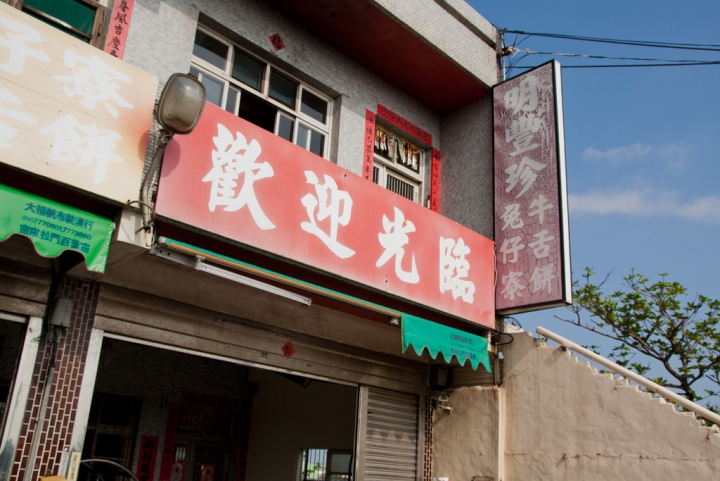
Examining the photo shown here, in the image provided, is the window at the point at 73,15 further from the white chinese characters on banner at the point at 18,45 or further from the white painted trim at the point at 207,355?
the white painted trim at the point at 207,355

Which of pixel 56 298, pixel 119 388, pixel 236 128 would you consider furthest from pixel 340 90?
pixel 119 388

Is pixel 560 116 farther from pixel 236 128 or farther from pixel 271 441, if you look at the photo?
pixel 271 441

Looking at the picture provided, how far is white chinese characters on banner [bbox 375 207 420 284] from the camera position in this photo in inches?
275

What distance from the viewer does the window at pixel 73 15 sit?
572 cm

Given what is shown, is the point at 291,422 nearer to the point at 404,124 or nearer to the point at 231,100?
the point at 404,124

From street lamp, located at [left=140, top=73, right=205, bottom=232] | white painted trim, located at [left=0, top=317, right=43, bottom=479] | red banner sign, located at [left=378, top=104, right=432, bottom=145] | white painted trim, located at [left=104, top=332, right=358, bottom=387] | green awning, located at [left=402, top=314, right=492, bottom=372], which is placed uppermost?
red banner sign, located at [left=378, top=104, right=432, bottom=145]

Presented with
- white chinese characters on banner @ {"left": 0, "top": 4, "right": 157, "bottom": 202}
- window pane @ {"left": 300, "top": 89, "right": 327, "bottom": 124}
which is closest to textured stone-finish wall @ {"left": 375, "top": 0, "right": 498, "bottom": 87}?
window pane @ {"left": 300, "top": 89, "right": 327, "bottom": 124}

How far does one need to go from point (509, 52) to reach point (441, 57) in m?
1.59

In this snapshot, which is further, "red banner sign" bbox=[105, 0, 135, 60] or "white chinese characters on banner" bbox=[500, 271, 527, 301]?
"white chinese characters on banner" bbox=[500, 271, 527, 301]

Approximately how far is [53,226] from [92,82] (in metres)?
1.28

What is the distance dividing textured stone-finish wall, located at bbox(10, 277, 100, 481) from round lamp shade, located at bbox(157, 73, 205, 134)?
1.78m

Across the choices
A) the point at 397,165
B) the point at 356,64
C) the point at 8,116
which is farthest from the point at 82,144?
the point at 397,165

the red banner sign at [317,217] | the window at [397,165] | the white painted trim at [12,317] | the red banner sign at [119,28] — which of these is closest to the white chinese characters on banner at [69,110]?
the red banner sign at [317,217]

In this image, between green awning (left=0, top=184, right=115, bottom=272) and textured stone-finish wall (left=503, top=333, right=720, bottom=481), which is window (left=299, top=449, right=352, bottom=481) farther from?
green awning (left=0, top=184, right=115, bottom=272)
